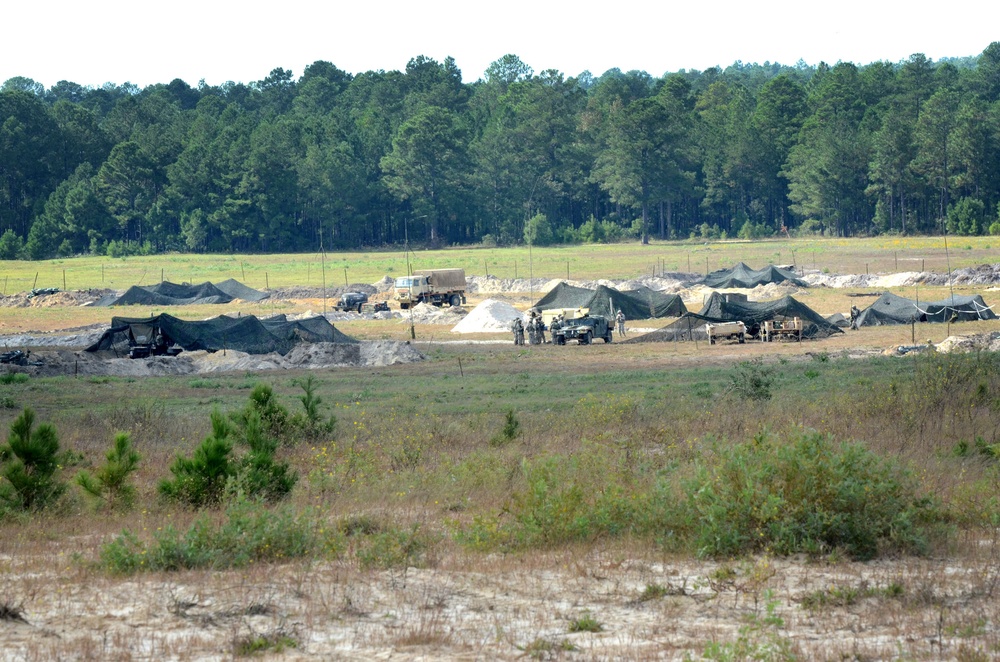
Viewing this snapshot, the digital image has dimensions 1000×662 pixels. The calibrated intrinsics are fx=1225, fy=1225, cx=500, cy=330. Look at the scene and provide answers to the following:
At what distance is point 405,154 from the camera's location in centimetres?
12975

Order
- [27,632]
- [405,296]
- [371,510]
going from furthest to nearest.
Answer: [405,296] < [371,510] < [27,632]

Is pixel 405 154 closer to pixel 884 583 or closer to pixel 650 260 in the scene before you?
pixel 650 260

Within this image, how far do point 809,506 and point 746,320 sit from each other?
33.3 m

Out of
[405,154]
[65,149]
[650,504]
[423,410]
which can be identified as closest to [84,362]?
[423,410]

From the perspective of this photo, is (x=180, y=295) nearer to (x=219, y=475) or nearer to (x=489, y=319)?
(x=489, y=319)

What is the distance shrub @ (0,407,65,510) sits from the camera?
43.8ft

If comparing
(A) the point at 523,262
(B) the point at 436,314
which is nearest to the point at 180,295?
(B) the point at 436,314

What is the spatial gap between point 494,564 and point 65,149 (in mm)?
135649

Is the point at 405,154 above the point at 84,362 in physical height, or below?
above

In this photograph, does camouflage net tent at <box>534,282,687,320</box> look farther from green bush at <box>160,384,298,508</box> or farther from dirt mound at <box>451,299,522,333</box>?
green bush at <box>160,384,298,508</box>

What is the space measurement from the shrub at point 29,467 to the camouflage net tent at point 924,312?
37042 mm

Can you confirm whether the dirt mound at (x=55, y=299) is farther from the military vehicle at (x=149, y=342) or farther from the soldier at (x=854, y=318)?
the soldier at (x=854, y=318)

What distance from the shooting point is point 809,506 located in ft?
36.8

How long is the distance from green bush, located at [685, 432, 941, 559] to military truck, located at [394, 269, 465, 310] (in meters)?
52.3
